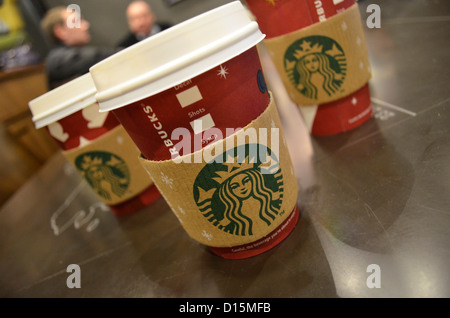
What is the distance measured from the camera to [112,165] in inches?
44.3

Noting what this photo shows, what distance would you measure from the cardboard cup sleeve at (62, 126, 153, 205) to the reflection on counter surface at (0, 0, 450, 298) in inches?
4.2

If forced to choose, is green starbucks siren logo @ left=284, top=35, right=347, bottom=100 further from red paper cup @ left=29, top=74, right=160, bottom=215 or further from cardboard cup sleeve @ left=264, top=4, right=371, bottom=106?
red paper cup @ left=29, top=74, right=160, bottom=215

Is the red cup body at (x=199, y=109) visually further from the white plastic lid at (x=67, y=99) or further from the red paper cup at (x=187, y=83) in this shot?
the white plastic lid at (x=67, y=99)

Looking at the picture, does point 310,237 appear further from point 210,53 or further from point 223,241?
point 210,53

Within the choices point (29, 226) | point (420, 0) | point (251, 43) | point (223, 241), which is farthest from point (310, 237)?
point (420, 0)

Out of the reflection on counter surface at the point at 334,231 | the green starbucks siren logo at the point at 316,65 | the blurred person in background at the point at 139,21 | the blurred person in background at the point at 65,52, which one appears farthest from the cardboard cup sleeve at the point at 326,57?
the blurred person in background at the point at 139,21

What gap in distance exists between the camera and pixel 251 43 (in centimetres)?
64

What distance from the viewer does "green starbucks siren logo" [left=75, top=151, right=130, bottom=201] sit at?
3.63 ft

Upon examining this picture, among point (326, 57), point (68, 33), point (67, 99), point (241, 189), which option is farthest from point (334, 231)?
point (68, 33)

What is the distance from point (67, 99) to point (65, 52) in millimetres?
1985

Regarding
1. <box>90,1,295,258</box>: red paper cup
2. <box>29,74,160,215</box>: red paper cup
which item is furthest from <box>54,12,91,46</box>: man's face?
<box>90,1,295,258</box>: red paper cup

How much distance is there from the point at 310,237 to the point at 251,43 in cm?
43

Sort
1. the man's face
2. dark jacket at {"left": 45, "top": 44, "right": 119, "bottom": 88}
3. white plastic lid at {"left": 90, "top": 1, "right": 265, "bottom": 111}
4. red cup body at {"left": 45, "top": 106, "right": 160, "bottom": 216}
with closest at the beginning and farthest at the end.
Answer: white plastic lid at {"left": 90, "top": 1, "right": 265, "bottom": 111} < red cup body at {"left": 45, "top": 106, "right": 160, "bottom": 216} < dark jacket at {"left": 45, "top": 44, "right": 119, "bottom": 88} < the man's face
